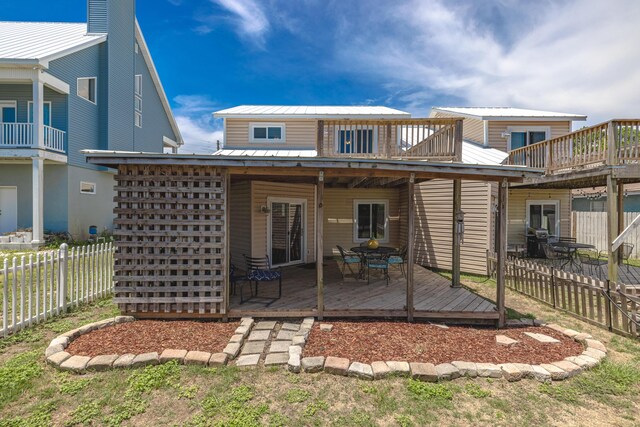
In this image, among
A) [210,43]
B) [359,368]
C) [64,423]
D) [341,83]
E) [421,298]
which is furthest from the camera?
[341,83]

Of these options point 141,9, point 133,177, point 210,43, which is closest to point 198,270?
point 133,177

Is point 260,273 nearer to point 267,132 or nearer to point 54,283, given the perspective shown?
point 54,283

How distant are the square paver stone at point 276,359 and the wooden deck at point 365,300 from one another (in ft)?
4.06

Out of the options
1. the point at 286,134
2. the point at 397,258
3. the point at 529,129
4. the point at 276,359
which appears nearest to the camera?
the point at 276,359

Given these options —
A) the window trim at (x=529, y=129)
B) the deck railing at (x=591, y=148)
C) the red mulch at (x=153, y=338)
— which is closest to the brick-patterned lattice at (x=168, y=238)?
the red mulch at (x=153, y=338)

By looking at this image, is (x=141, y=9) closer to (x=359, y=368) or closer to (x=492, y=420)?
(x=359, y=368)

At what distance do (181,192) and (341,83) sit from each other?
19.2m

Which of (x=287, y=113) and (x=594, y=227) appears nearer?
(x=594, y=227)

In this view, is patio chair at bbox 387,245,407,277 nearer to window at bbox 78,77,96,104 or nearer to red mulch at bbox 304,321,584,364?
red mulch at bbox 304,321,584,364

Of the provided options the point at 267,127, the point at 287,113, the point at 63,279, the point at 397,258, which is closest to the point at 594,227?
the point at 397,258

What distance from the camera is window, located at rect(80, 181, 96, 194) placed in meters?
12.5

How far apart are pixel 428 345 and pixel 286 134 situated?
1061 centimetres

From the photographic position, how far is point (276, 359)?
364cm

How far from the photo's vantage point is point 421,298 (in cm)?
604
